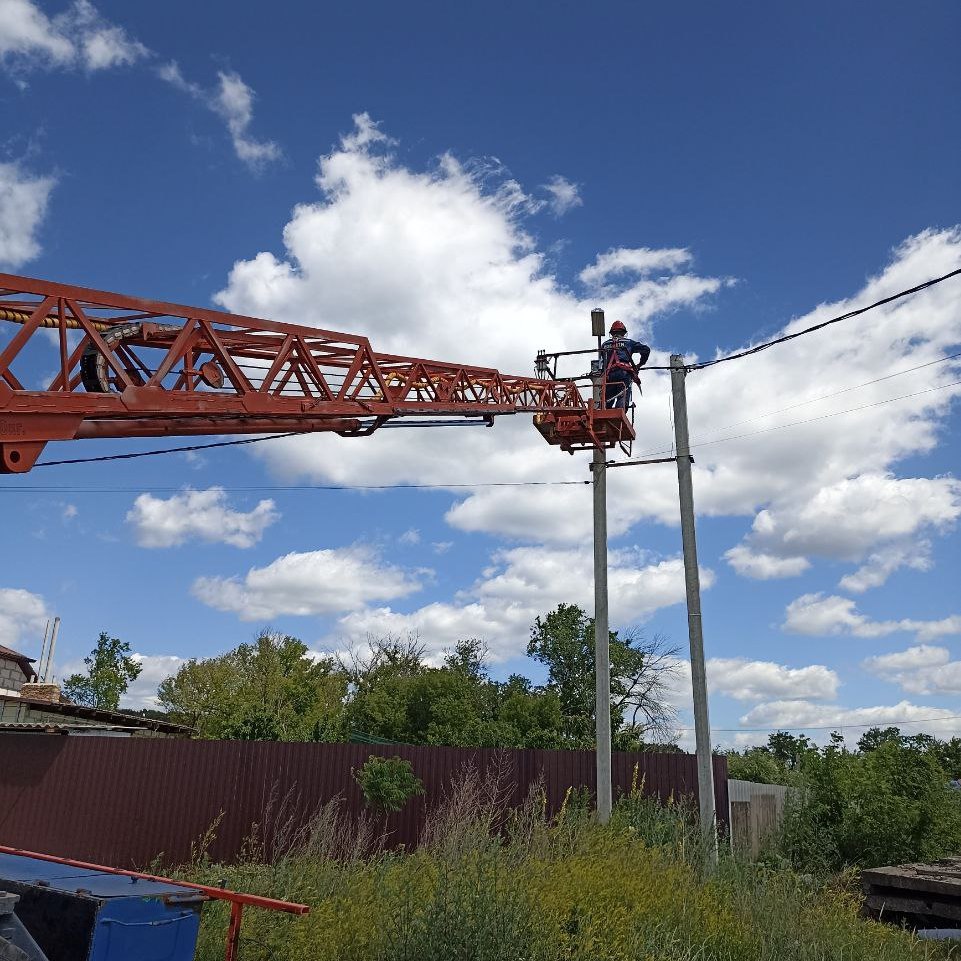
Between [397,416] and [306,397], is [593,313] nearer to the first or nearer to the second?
[397,416]

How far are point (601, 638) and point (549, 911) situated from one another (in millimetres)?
8088

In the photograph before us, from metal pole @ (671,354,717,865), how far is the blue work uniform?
6.29ft

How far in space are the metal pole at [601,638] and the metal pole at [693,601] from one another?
1661mm

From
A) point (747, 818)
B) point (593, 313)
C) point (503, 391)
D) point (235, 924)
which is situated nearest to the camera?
point (235, 924)

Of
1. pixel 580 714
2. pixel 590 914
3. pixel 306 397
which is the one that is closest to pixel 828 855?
pixel 590 914

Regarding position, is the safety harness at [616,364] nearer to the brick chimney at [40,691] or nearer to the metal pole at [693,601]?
the metal pole at [693,601]

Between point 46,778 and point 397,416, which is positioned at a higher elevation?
point 397,416

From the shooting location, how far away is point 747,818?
704 inches

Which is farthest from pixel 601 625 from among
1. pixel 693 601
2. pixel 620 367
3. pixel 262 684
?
pixel 262 684

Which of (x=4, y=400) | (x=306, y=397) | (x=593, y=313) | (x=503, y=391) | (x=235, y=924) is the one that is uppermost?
(x=593, y=313)

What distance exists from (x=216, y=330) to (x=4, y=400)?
8.56ft

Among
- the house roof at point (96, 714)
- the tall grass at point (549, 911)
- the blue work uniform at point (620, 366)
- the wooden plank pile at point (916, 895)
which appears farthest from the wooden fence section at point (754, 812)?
the house roof at point (96, 714)

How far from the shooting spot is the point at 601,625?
49.1 feet

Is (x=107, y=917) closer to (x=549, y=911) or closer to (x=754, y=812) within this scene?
(x=549, y=911)
